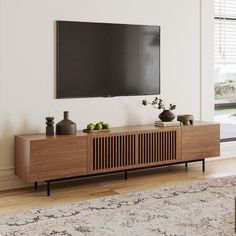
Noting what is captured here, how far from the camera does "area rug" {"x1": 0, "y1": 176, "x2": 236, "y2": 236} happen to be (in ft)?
11.3

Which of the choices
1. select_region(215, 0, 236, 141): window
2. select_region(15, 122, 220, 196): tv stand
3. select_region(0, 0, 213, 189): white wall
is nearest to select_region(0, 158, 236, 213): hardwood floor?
select_region(15, 122, 220, 196): tv stand

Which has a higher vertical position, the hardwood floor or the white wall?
the white wall

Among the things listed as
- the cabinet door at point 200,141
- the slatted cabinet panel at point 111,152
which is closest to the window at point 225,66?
the cabinet door at point 200,141

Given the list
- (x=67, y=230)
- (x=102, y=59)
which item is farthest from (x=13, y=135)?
(x=67, y=230)

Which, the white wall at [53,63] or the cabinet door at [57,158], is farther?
the white wall at [53,63]

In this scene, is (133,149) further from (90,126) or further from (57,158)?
(57,158)

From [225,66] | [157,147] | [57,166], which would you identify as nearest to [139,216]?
[57,166]

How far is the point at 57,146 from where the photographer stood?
4477 mm

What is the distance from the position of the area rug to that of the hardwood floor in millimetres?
255

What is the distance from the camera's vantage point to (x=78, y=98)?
5043 millimetres

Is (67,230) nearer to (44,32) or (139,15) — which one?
(44,32)

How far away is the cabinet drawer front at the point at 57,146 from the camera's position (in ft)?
14.3

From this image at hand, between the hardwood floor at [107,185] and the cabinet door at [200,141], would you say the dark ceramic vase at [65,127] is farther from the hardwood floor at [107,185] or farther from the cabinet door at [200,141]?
the cabinet door at [200,141]

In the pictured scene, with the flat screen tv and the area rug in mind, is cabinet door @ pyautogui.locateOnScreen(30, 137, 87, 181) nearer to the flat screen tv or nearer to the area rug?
the area rug
